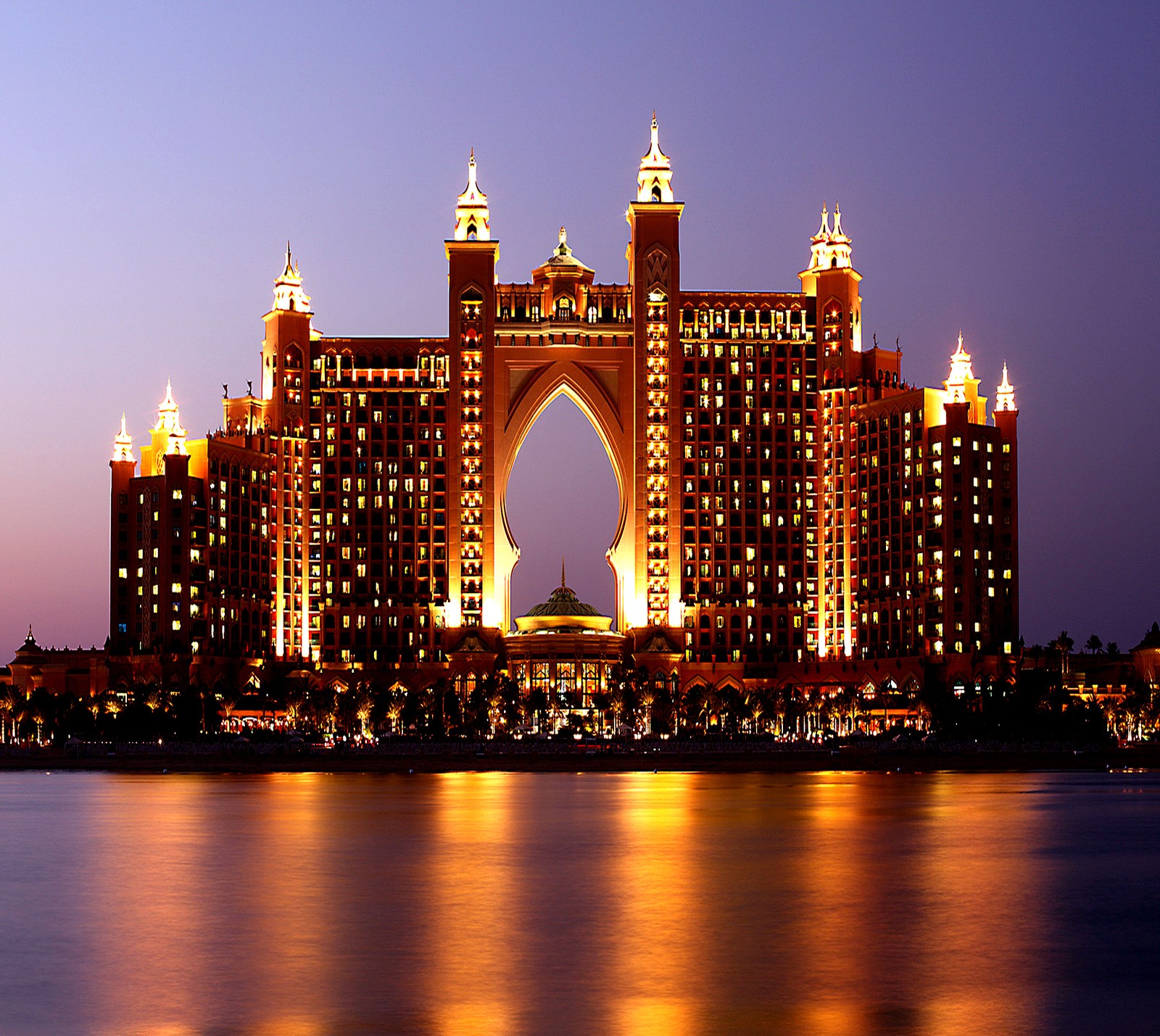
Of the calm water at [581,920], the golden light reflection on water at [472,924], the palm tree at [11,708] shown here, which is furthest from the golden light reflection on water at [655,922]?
the palm tree at [11,708]

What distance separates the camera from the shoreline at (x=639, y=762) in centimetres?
14100

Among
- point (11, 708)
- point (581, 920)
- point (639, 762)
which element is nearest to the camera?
point (581, 920)

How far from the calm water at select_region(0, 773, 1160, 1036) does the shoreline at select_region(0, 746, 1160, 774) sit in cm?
5351

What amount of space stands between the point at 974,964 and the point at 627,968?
290 inches

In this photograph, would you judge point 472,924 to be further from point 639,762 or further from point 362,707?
point 362,707

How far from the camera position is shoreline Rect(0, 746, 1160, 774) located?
141 m

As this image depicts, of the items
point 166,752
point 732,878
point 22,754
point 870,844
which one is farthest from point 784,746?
point 732,878

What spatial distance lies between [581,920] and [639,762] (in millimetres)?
99038

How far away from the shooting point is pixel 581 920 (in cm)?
4528

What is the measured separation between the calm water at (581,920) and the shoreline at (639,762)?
5351 cm

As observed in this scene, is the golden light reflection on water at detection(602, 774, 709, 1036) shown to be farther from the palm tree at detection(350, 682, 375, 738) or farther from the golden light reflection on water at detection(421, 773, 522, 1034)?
the palm tree at detection(350, 682, 375, 738)

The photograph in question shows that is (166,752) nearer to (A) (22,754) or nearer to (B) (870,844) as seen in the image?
(A) (22,754)

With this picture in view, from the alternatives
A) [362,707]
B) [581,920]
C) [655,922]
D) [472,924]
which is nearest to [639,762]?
[362,707]

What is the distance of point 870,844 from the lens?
65.6 meters
